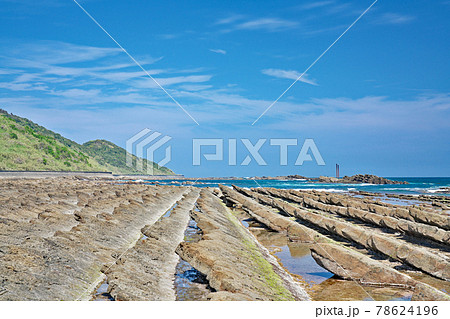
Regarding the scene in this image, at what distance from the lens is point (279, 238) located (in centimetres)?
2345

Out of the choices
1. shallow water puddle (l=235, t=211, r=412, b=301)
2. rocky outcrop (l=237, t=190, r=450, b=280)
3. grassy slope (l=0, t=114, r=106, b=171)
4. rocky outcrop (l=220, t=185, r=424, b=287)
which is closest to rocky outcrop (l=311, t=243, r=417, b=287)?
rocky outcrop (l=220, t=185, r=424, b=287)

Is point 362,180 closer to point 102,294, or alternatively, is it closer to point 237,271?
point 237,271

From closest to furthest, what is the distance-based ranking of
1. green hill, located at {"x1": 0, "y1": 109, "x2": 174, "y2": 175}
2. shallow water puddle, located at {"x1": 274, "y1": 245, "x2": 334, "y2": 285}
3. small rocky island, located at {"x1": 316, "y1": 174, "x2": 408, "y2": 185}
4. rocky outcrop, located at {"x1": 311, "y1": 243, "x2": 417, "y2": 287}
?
rocky outcrop, located at {"x1": 311, "y1": 243, "x2": 417, "y2": 287} < shallow water puddle, located at {"x1": 274, "y1": 245, "x2": 334, "y2": 285} < green hill, located at {"x1": 0, "y1": 109, "x2": 174, "y2": 175} < small rocky island, located at {"x1": 316, "y1": 174, "x2": 408, "y2": 185}

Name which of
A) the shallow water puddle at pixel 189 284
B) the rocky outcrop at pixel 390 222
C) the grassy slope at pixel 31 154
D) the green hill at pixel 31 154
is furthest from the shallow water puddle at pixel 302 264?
the grassy slope at pixel 31 154

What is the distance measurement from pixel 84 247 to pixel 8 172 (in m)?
106

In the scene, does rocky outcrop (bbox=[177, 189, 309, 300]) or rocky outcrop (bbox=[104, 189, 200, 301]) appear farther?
rocky outcrop (bbox=[177, 189, 309, 300])

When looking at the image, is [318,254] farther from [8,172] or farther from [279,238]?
[8,172]

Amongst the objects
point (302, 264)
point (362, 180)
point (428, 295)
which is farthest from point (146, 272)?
point (362, 180)

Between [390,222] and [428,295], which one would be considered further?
[390,222]

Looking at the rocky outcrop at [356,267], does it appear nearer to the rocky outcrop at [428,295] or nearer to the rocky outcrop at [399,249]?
the rocky outcrop at [428,295]

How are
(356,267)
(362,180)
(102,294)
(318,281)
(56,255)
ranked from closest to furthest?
(102,294) → (56,255) → (356,267) → (318,281) → (362,180)

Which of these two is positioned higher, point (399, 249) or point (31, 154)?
point (31, 154)

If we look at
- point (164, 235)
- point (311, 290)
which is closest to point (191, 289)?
point (311, 290)

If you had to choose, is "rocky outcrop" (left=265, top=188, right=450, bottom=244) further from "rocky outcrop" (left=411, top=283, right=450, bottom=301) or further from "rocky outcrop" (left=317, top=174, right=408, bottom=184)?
"rocky outcrop" (left=317, top=174, right=408, bottom=184)
